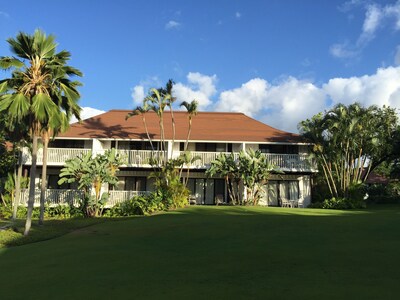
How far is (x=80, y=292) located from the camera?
6500 mm

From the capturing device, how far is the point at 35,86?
1590 centimetres

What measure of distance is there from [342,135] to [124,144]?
15.3 meters

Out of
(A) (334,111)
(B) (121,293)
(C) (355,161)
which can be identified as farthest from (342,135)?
(B) (121,293)

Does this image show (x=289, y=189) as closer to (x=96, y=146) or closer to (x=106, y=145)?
(x=106, y=145)

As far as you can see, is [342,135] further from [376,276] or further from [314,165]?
[376,276]

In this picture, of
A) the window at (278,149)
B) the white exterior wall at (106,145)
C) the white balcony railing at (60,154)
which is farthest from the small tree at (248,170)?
the white balcony railing at (60,154)

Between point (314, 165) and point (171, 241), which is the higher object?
point (314, 165)

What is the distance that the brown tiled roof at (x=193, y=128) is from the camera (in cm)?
2841

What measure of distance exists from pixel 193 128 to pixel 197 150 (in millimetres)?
1886

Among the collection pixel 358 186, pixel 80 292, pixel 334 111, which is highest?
pixel 334 111

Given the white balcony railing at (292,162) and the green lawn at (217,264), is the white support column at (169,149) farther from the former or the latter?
the green lawn at (217,264)

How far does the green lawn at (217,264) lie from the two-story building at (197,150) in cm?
1374

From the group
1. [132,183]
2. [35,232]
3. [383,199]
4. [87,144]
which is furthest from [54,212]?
[383,199]

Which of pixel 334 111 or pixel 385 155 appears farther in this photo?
pixel 385 155
